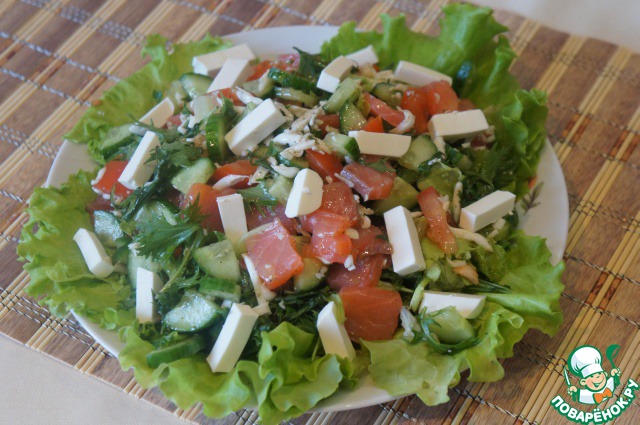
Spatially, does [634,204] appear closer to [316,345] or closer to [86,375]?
[316,345]

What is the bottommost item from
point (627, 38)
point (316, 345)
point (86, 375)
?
point (627, 38)

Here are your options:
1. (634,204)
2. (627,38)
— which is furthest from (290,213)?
(627,38)

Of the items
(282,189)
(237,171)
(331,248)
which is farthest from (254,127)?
(331,248)

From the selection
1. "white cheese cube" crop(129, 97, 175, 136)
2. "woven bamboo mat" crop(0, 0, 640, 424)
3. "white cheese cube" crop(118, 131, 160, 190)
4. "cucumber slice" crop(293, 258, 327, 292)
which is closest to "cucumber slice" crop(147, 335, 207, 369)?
"woven bamboo mat" crop(0, 0, 640, 424)

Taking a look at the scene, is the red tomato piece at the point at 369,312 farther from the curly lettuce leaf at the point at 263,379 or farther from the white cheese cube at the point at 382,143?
the white cheese cube at the point at 382,143

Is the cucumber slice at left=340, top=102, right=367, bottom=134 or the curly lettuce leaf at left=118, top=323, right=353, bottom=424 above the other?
the cucumber slice at left=340, top=102, right=367, bottom=134

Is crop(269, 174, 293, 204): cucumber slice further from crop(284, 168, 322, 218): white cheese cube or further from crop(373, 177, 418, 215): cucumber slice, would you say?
crop(373, 177, 418, 215): cucumber slice

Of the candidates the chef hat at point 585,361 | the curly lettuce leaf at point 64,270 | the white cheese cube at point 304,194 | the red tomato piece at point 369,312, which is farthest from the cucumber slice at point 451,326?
the curly lettuce leaf at point 64,270

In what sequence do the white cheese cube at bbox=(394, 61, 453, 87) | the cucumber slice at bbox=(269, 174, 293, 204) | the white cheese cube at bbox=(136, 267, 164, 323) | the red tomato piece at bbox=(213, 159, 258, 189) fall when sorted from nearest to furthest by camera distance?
1. the white cheese cube at bbox=(136, 267, 164, 323)
2. the cucumber slice at bbox=(269, 174, 293, 204)
3. the red tomato piece at bbox=(213, 159, 258, 189)
4. the white cheese cube at bbox=(394, 61, 453, 87)
